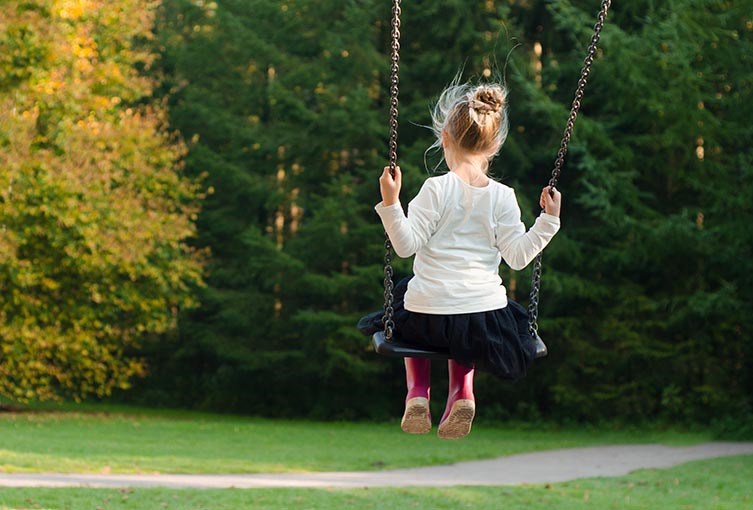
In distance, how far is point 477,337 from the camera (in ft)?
15.2

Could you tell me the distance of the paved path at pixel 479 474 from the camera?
12602 millimetres

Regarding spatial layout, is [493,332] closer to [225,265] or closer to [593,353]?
[593,353]

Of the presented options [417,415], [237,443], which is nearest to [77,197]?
[237,443]

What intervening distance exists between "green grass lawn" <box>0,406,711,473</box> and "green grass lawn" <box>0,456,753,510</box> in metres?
2.18

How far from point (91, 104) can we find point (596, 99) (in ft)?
24.8

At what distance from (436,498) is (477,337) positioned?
7.25 metres

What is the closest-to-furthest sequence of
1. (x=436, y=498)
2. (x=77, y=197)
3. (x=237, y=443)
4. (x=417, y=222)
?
(x=417, y=222), (x=436, y=498), (x=237, y=443), (x=77, y=197)

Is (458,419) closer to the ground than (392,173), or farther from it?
closer to the ground

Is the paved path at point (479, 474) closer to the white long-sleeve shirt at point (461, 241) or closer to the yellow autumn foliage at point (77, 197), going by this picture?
the yellow autumn foliage at point (77, 197)

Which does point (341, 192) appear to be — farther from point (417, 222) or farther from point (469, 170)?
point (417, 222)

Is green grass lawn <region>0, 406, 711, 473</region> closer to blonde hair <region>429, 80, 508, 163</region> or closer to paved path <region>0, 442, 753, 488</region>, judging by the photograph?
paved path <region>0, 442, 753, 488</region>

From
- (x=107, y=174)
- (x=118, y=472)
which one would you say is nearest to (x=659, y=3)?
(x=107, y=174)

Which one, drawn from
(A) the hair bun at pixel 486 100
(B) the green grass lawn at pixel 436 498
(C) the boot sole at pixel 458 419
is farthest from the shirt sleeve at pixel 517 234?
(B) the green grass lawn at pixel 436 498

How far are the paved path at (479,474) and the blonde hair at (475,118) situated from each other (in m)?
8.36
